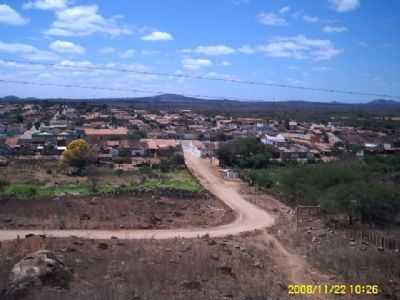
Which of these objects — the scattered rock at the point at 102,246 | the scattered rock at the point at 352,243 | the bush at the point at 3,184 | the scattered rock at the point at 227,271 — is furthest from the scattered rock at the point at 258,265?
the bush at the point at 3,184

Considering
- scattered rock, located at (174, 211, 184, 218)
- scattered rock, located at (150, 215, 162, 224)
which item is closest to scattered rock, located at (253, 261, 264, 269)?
scattered rock, located at (150, 215, 162, 224)

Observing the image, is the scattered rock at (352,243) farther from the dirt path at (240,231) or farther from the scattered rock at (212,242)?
the scattered rock at (212,242)

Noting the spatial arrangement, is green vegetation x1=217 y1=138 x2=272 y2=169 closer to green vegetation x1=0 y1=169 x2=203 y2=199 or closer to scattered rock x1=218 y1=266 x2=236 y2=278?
green vegetation x1=0 y1=169 x2=203 y2=199

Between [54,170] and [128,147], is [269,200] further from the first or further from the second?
[128,147]

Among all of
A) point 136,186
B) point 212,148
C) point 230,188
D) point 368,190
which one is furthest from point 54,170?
point 368,190

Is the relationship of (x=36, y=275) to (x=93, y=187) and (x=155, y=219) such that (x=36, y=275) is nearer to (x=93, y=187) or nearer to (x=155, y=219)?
(x=155, y=219)

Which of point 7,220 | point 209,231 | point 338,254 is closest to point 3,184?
point 7,220
